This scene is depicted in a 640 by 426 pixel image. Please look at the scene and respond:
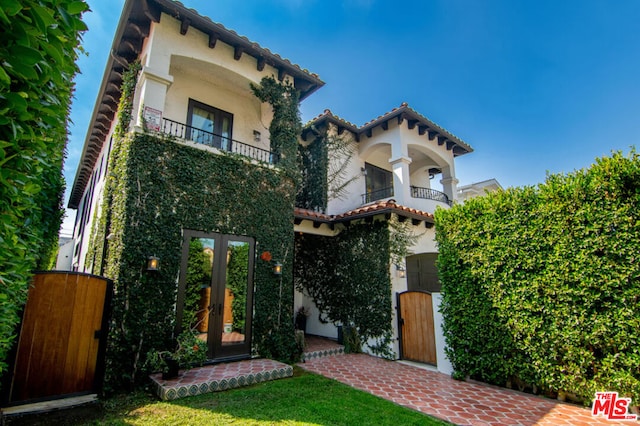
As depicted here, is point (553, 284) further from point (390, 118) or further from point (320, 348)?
point (390, 118)

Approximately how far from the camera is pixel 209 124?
10.5 meters

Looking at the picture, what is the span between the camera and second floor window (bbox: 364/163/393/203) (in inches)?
591

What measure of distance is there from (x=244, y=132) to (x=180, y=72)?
2.71 m

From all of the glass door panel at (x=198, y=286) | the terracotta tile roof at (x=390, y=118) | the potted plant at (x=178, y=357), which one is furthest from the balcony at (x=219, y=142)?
the potted plant at (x=178, y=357)

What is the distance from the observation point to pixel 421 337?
9.97 meters

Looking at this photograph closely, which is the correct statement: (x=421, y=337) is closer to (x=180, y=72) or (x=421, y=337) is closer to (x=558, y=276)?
(x=558, y=276)

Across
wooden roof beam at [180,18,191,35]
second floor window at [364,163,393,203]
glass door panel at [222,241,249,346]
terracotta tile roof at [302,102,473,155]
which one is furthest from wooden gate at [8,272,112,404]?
second floor window at [364,163,393,203]

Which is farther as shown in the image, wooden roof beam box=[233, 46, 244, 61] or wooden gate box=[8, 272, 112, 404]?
wooden roof beam box=[233, 46, 244, 61]

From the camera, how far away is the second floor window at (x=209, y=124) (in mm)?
10039

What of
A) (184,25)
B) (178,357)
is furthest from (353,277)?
(184,25)

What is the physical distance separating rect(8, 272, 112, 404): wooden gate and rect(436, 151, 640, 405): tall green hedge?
874 centimetres

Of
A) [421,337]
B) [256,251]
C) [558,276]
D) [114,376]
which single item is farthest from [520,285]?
[114,376]

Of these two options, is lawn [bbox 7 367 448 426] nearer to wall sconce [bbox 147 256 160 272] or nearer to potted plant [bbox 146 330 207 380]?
potted plant [bbox 146 330 207 380]

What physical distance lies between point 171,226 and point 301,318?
779 cm
